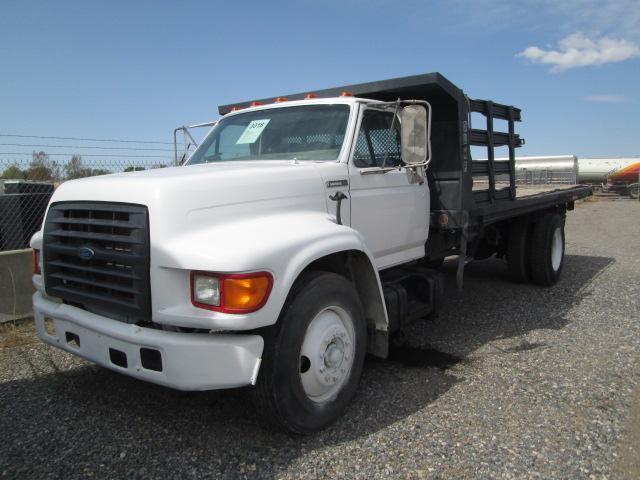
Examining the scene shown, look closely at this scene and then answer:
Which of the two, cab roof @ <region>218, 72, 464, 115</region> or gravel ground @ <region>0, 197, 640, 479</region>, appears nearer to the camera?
gravel ground @ <region>0, 197, 640, 479</region>

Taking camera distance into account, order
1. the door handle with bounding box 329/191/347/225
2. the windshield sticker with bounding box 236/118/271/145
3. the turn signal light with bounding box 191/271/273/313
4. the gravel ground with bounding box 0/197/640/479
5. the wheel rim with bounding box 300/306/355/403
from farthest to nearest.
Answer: the windshield sticker with bounding box 236/118/271/145 → the door handle with bounding box 329/191/347/225 → the wheel rim with bounding box 300/306/355/403 → the gravel ground with bounding box 0/197/640/479 → the turn signal light with bounding box 191/271/273/313

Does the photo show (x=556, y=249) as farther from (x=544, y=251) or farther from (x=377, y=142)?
(x=377, y=142)

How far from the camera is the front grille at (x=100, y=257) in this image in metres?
2.67

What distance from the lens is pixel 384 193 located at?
402 cm

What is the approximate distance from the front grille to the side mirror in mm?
2000

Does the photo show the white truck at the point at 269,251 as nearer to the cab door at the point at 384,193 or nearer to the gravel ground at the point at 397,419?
the cab door at the point at 384,193

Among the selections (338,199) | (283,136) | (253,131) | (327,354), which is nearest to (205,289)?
(327,354)

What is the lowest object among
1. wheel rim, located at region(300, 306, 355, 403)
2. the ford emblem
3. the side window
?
wheel rim, located at region(300, 306, 355, 403)

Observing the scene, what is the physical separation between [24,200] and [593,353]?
6331 millimetres

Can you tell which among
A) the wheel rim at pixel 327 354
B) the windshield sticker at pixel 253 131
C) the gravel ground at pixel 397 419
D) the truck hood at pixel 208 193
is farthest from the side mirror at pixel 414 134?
the gravel ground at pixel 397 419

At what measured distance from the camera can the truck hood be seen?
2.71 meters

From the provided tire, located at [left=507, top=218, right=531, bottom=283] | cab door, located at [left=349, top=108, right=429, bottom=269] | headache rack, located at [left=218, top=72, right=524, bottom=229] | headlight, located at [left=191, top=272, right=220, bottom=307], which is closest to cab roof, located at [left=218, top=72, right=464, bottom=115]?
headache rack, located at [left=218, top=72, right=524, bottom=229]

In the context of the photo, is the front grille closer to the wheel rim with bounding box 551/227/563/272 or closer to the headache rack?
the headache rack

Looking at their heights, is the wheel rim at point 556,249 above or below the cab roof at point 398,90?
below
